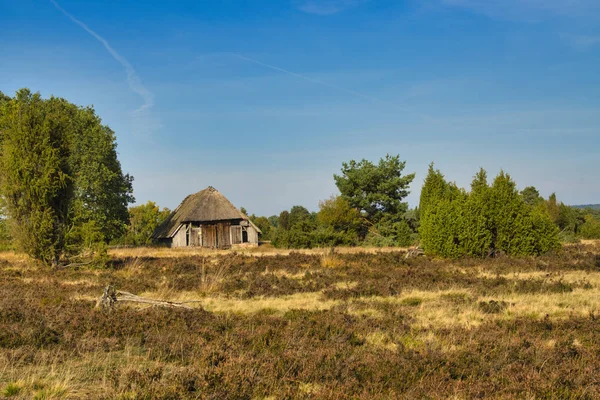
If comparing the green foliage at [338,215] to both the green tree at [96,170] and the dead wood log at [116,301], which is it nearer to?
the green tree at [96,170]

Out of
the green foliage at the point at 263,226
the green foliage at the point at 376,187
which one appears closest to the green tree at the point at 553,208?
the green foliage at the point at 376,187

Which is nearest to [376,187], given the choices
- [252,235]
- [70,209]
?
[252,235]

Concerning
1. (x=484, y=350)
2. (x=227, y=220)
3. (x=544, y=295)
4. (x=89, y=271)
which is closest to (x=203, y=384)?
(x=484, y=350)

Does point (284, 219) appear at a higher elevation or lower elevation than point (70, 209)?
higher

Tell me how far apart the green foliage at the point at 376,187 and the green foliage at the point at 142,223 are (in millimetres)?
20052

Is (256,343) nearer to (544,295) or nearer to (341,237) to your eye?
(544,295)

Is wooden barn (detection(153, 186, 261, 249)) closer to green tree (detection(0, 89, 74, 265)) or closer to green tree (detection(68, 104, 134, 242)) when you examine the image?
green tree (detection(68, 104, 134, 242))

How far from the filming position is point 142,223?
67250 millimetres

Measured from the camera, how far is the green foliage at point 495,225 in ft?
72.4

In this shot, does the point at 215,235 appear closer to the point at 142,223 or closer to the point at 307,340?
the point at 142,223

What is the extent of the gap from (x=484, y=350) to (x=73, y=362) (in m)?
6.16

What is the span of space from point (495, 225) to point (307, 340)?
17.1m

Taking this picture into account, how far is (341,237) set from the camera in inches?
1581

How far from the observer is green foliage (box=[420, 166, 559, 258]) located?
2206 centimetres
